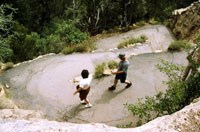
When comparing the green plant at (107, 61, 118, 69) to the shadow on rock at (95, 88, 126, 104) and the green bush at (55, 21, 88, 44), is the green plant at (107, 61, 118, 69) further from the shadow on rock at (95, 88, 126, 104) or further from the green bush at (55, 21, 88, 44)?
the green bush at (55, 21, 88, 44)

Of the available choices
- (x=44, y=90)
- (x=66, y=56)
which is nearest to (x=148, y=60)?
(x=66, y=56)

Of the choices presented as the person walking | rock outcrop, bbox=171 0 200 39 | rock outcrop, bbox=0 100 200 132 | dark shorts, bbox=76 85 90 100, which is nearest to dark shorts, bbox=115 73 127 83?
the person walking

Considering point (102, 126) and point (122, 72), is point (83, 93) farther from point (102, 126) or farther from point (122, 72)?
point (102, 126)

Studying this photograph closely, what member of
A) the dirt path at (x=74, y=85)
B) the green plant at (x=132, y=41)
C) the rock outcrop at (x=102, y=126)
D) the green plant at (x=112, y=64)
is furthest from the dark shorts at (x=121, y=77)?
the rock outcrop at (x=102, y=126)

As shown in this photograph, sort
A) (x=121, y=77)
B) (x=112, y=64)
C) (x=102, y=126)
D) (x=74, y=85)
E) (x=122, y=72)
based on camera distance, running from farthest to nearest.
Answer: (x=112, y=64)
(x=74, y=85)
(x=121, y=77)
(x=122, y=72)
(x=102, y=126)

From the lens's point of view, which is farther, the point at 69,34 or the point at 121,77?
the point at 69,34

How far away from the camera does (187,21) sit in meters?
20.6

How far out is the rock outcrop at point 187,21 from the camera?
1988cm

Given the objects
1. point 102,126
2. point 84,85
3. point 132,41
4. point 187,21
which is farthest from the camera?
point 187,21

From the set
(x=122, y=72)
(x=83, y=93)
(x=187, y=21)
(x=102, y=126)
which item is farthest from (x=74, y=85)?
(x=187, y=21)

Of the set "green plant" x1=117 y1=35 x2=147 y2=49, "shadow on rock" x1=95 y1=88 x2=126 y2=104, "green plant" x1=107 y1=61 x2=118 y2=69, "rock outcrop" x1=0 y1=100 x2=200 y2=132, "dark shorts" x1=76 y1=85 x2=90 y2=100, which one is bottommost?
"green plant" x1=117 y1=35 x2=147 y2=49

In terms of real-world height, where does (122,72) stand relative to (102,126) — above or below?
below

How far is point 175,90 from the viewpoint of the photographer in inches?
358

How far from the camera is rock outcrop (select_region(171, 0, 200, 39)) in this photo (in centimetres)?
1988
